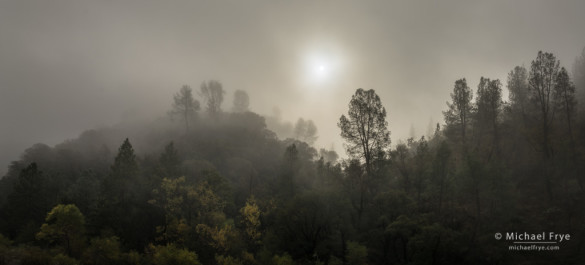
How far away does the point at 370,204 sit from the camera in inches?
1464

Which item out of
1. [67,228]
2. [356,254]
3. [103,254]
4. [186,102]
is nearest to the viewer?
[356,254]

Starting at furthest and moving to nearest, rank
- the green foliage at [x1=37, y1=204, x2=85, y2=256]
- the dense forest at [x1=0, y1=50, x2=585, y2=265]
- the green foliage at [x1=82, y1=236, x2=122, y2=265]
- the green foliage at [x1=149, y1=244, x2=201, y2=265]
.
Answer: the green foliage at [x1=37, y1=204, x2=85, y2=256] → the green foliage at [x1=82, y1=236, x2=122, y2=265] → the dense forest at [x1=0, y1=50, x2=585, y2=265] → the green foliage at [x1=149, y1=244, x2=201, y2=265]

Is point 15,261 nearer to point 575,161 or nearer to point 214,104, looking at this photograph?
point 575,161

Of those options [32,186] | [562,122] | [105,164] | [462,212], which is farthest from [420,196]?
[105,164]

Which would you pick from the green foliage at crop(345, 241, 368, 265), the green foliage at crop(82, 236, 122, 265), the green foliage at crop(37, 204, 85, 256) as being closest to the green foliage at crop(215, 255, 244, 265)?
the green foliage at crop(345, 241, 368, 265)

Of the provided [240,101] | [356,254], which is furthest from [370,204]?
[240,101]

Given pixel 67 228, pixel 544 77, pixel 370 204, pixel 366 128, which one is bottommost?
pixel 67 228

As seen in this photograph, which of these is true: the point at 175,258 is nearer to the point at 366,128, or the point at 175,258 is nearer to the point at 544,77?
the point at 366,128

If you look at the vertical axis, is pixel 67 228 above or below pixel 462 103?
below

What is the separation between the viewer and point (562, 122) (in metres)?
43.9

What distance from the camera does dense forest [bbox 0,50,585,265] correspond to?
31078mm

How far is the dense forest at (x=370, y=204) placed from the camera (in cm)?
3108

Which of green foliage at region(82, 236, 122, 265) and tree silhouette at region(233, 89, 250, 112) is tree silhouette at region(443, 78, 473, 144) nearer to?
green foliage at region(82, 236, 122, 265)

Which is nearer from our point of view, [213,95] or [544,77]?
[544,77]
